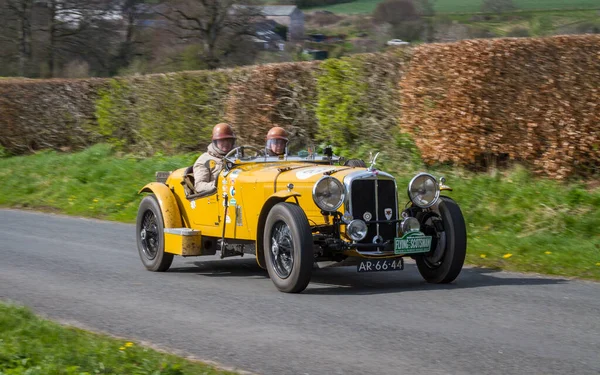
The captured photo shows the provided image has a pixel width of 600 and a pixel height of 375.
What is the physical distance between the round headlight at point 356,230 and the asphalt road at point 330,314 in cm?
56

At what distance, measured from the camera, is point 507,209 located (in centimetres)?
1256

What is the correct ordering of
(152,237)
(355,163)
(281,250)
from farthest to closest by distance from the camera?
(152,237)
(355,163)
(281,250)

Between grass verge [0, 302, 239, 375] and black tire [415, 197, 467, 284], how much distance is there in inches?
139

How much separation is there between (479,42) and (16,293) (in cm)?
790

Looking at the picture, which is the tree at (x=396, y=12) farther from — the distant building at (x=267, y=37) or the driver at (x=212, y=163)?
the driver at (x=212, y=163)

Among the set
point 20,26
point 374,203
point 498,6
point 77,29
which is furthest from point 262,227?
point 77,29

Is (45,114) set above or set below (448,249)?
above

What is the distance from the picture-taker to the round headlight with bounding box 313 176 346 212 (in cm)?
866

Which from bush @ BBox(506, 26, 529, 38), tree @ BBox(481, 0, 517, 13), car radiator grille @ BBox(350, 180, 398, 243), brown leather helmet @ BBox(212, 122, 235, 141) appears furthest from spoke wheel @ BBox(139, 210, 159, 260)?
tree @ BBox(481, 0, 517, 13)

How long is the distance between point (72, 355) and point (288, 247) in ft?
10.1

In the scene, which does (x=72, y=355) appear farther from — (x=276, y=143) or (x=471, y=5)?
(x=471, y=5)

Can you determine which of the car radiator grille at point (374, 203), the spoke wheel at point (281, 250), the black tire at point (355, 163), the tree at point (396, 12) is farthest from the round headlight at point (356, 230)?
the tree at point (396, 12)

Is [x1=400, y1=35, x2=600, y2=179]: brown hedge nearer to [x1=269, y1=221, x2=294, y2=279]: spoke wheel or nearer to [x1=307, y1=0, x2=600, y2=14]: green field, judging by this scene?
[x1=269, y1=221, x2=294, y2=279]: spoke wheel

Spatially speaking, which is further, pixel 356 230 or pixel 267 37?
pixel 267 37
